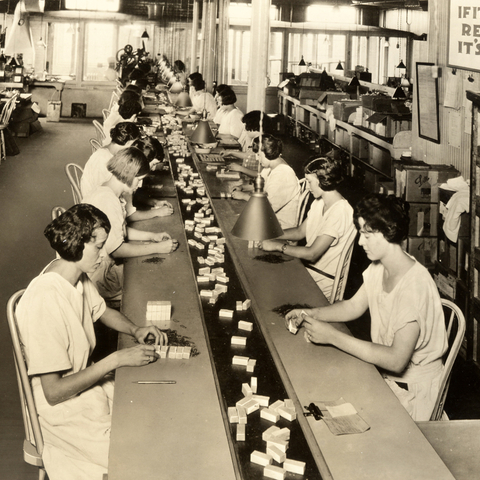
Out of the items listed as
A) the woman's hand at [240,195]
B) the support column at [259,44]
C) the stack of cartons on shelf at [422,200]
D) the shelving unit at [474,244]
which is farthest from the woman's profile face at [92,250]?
the support column at [259,44]

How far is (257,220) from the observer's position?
107 inches

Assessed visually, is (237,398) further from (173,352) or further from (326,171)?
(326,171)

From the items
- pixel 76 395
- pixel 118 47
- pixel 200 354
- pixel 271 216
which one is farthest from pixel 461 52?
pixel 118 47

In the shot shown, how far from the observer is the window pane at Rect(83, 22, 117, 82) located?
647 inches

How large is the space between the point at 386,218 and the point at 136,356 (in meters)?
1.10

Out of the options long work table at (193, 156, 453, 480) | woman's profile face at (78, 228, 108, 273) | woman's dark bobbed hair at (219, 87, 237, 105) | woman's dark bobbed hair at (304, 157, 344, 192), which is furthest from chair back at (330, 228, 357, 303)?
woman's dark bobbed hair at (219, 87, 237, 105)

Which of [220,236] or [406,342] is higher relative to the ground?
[220,236]

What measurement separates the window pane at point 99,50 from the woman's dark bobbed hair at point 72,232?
584 inches

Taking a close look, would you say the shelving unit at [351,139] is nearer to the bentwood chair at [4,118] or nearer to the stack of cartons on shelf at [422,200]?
the stack of cartons on shelf at [422,200]

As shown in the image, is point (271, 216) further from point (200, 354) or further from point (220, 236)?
point (220, 236)

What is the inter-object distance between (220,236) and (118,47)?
14.0 metres

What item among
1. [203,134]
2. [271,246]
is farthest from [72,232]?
[203,134]

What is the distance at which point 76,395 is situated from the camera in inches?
91.7

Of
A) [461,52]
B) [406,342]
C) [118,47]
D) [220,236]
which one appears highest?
[118,47]
